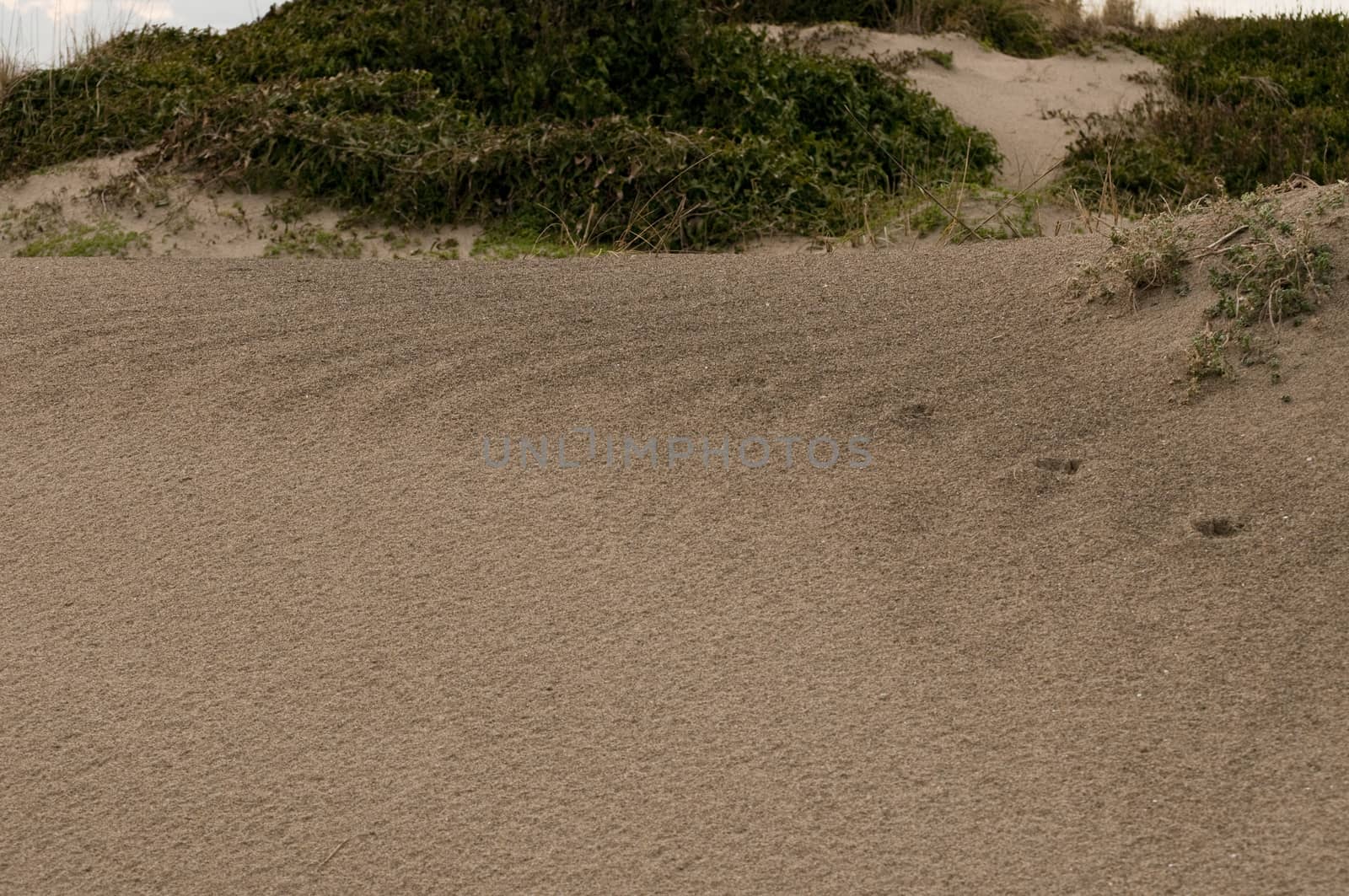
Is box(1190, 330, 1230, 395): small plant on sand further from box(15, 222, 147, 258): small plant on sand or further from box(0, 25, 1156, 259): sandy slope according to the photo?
box(15, 222, 147, 258): small plant on sand

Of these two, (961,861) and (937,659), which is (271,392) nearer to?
(937,659)

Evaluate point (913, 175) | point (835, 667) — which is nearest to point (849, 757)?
point (835, 667)

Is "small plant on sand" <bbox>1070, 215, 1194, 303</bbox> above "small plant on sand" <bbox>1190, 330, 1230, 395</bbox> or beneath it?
above

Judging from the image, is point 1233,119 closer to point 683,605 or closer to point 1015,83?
point 1015,83

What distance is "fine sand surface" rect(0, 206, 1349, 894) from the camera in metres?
2.74

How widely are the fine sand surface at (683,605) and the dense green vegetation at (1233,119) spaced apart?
13.6ft

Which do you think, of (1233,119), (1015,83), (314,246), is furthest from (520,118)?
(1233,119)

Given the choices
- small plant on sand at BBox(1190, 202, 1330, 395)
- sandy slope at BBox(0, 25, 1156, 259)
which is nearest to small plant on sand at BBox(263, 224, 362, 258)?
sandy slope at BBox(0, 25, 1156, 259)

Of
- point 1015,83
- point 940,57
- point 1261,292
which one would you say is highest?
point 940,57

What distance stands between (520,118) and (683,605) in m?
5.57

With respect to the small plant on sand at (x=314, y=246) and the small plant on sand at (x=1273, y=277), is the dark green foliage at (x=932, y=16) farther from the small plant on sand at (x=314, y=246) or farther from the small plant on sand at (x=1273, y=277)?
the small plant on sand at (x=1273, y=277)

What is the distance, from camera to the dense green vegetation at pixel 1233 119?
8.94m

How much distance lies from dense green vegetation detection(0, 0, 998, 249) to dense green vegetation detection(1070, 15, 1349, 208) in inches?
38.5

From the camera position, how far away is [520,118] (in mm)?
8438
